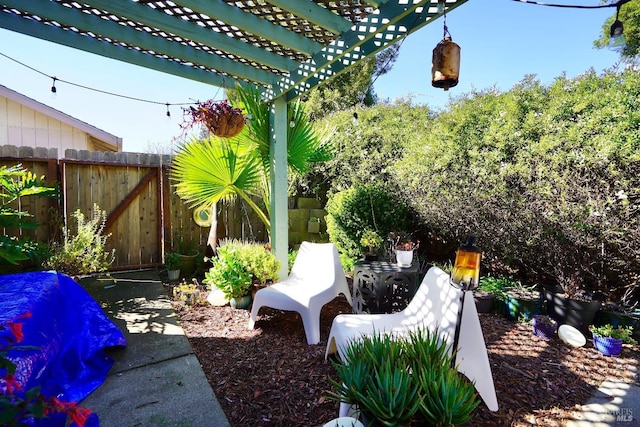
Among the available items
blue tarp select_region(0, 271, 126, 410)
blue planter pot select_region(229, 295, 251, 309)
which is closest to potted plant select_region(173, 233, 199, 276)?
blue planter pot select_region(229, 295, 251, 309)

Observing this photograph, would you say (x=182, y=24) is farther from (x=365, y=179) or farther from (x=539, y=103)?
(x=539, y=103)

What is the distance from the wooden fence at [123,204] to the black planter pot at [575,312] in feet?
13.8

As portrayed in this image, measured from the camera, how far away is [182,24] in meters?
2.64

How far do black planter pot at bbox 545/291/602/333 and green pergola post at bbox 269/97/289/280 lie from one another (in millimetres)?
2604

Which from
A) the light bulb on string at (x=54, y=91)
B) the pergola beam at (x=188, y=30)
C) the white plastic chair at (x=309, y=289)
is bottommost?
the white plastic chair at (x=309, y=289)

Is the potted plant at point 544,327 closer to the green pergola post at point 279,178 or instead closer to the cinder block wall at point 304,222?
the green pergola post at point 279,178

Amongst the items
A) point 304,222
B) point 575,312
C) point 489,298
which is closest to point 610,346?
point 575,312

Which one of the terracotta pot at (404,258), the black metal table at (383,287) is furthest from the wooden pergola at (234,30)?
the black metal table at (383,287)

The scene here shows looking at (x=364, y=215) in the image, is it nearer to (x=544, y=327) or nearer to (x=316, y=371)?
(x=544, y=327)

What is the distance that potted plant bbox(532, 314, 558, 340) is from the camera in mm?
2695

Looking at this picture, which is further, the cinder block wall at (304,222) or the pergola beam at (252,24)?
the cinder block wall at (304,222)

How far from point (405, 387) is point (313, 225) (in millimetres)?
4130

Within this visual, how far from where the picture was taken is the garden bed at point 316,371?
1783mm

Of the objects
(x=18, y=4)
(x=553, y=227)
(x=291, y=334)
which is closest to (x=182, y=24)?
(x=18, y=4)
